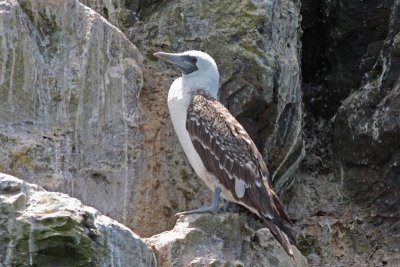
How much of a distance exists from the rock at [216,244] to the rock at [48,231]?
0.85 m

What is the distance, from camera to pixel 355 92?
11.4 metres

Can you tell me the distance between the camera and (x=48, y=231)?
7.16 m

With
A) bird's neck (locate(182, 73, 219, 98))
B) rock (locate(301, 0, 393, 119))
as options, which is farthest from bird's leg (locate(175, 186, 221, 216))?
rock (locate(301, 0, 393, 119))

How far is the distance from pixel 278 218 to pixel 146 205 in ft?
4.78

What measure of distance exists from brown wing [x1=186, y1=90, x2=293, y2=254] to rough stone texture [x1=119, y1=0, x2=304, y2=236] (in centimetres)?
70

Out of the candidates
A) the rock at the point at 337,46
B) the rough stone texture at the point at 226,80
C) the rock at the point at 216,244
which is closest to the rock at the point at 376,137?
the rock at the point at 337,46

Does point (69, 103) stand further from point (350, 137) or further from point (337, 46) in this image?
point (337, 46)

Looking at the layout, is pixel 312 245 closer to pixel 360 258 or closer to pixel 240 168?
pixel 360 258

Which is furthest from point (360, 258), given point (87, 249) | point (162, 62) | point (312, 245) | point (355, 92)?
point (87, 249)

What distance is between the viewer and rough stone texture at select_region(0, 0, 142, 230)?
940 centimetres

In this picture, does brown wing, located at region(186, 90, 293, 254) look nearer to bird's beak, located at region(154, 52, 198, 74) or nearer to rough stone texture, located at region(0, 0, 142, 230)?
bird's beak, located at region(154, 52, 198, 74)

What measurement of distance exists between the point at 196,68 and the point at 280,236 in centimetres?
196

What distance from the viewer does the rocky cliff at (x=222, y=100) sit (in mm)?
9547

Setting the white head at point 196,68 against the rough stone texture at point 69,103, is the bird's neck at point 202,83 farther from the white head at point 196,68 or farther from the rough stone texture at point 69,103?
the rough stone texture at point 69,103
